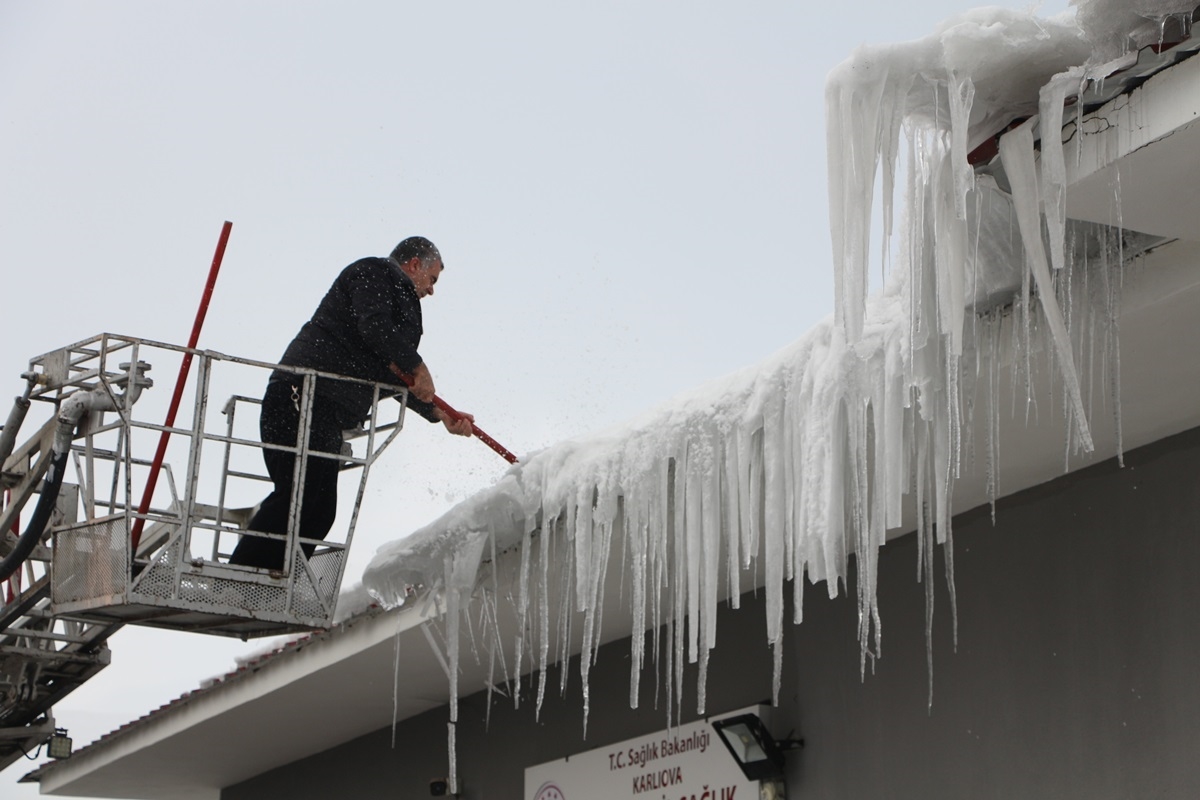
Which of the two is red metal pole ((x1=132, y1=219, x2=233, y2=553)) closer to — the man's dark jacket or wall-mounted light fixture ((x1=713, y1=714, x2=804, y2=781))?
→ the man's dark jacket

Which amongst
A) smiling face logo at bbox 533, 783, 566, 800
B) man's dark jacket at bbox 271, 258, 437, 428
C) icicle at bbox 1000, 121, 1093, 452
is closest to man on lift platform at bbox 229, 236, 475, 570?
man's dark jacket at bbox 271, 258, 437, 428

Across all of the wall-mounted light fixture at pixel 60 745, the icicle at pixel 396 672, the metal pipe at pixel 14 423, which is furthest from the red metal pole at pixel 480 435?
the wall-mounted light fixture at pixel 60 745

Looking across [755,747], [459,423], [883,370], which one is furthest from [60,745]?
[883,370]

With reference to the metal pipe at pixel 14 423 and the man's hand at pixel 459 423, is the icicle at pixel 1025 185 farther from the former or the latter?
the metal pipe at pixel 14 423

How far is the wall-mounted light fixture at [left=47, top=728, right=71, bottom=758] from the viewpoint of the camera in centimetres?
930

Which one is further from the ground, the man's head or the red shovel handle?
the man's head

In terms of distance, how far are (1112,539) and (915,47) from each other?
8.55 feet

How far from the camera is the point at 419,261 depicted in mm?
7594

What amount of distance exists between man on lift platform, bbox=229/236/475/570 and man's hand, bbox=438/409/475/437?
0.44 feet

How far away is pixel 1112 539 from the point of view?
5.83 m

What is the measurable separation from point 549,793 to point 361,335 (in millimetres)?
2913

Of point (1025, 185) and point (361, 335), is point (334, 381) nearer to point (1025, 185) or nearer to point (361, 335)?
point (361, 335)

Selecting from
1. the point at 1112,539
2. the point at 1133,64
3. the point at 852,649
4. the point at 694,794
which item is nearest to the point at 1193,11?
the point at 1133,64

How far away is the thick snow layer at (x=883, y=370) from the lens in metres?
3.86
